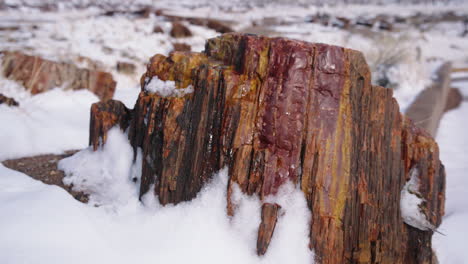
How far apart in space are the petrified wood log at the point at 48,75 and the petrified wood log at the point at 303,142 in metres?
5.32

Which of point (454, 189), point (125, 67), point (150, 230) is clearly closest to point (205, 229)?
point (150, 230)

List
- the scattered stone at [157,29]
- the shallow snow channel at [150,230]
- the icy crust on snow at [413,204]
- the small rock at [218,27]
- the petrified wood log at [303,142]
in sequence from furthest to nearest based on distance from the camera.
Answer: the small rock at [218,27]
the scattered stone at [157,29]
the icy crust on snow at [413,204]
the petrified wood log at [303,142]
the shallow snow channel at [150,230]

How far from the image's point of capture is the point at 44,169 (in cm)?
455

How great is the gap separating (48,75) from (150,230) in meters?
6.06

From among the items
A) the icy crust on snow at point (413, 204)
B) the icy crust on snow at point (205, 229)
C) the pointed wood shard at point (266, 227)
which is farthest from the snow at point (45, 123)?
the icy crust on snow at point (413, 204)

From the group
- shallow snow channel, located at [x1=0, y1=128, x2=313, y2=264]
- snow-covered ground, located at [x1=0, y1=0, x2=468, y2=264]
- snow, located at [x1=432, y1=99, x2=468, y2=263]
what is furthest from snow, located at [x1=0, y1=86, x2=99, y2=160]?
snow, located at [x1=432, y1=99, x2=468, y2=263]

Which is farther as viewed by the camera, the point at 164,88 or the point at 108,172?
the point at 108,172

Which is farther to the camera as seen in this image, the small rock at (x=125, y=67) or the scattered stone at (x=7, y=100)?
the small rock at (x=125, y=67)

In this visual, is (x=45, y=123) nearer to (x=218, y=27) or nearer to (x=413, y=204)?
(x=413, y=204)

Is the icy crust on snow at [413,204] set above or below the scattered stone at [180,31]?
below

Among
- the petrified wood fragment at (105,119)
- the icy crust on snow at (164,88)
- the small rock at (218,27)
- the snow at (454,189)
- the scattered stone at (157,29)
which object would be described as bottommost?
the snow at (454,189)

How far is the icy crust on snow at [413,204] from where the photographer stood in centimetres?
348

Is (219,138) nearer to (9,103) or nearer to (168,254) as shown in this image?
→ (168,254)

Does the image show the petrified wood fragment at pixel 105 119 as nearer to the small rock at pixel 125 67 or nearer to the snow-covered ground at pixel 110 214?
the snow-covered ground at pixel 110 214
